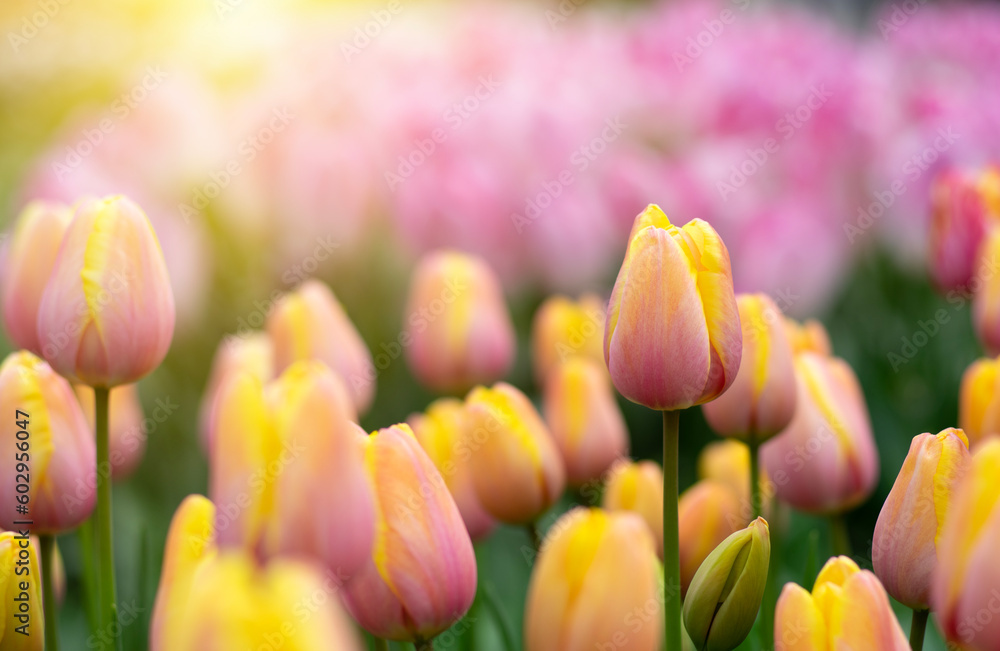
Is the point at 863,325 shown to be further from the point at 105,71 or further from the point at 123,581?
the point at 105,71

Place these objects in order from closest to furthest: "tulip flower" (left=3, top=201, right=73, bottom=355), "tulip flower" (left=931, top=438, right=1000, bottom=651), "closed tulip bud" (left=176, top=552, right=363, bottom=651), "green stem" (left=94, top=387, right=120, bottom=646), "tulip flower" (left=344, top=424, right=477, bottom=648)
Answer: "closed tulip bud" (left=176, top=552, right=363, bottom=651)
"tulip flower" (left=931, top=438, right=1000, bottom=651)
"tulip flower" (left=344, top=424, right=477, bottom=648)
"green stem" (left=94, top=387, right=120, bottom=646)
"tulip flower" (left=3, top=201, right=73, bottom=355)

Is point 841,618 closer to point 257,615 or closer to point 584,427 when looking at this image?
point 257,615

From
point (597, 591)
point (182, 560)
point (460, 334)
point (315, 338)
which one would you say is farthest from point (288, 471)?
point (460, 334)

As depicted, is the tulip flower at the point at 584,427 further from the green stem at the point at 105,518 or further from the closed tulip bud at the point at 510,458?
the green stem at the point at 105,518

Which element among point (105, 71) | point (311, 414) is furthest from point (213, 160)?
point (105, 71)

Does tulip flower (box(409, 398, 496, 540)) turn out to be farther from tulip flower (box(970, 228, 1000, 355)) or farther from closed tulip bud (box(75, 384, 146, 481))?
tulip flower (box(970, 228, 1000, 355))

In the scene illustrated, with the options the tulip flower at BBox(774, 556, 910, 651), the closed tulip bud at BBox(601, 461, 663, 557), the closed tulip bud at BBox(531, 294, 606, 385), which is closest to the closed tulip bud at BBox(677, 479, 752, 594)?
the closed tulip bud at BBox(601, 461, 663, 557)
